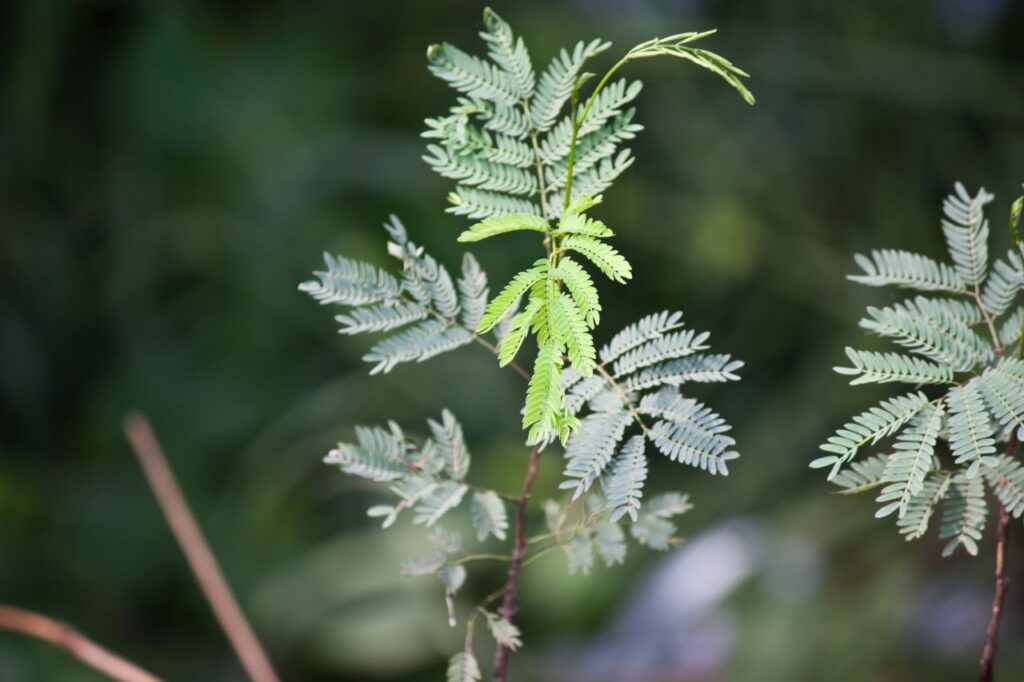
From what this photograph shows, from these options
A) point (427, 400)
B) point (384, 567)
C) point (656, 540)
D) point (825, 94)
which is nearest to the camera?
point (656, 540)

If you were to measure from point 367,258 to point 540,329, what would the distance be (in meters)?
1.09

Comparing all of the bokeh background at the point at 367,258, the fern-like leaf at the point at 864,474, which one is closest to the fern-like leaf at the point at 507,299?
the fern-like leaf at the point at 864,474

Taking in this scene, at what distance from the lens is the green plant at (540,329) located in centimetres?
24

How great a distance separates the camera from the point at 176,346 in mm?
1459

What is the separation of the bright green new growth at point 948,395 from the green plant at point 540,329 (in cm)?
4

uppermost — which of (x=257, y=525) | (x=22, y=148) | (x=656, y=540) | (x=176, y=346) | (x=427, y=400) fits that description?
(x=22, y=148)

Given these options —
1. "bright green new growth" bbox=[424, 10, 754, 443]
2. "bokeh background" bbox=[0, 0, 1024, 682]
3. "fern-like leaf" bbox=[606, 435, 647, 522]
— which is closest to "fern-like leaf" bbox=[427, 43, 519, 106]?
"bright green new growth" bbox=[424, 10, 754, 443]

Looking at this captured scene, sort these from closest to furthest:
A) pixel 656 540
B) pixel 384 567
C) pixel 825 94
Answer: pixel 656 540 < pixel 384 567 < pixel 825 94

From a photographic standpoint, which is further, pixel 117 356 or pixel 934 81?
pixel 117 356

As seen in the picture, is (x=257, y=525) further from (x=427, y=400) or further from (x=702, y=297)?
(x=702, y=297)

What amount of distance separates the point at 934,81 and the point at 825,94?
0.14 m

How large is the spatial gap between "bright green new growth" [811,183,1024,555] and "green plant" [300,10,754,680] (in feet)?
0.13

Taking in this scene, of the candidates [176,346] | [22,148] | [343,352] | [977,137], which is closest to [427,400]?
[343,352]

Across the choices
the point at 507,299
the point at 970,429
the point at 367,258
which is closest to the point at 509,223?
the point at 507,299
